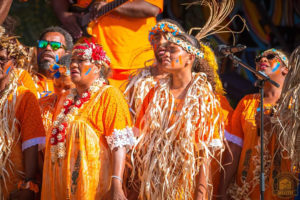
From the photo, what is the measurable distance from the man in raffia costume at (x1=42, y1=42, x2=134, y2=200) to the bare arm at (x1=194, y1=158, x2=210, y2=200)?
1.92 feet

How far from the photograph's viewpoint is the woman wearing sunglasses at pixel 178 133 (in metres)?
4.45

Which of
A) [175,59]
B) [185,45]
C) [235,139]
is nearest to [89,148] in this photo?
[175,59]

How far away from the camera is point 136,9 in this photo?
6605 millimetres

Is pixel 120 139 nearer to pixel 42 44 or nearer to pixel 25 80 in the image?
pixel 25 80

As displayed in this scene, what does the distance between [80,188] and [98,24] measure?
9.36 feet

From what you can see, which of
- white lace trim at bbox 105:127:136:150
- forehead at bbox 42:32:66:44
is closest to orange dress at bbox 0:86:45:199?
white lace trim at bbox 105:127:136:150

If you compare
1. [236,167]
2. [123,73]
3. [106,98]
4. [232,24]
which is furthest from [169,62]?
[232,24]

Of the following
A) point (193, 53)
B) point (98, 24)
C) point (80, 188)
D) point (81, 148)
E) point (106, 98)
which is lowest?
point (80, 188)

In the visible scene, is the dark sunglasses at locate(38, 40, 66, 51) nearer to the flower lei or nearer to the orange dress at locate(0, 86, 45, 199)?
the orange dress at locate(0, 86, 45, 199)

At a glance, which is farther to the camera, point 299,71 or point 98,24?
point 98,24

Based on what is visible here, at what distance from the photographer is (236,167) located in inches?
211

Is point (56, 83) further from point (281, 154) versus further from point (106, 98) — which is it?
point (281, 154)

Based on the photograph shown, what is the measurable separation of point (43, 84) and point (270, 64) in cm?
234

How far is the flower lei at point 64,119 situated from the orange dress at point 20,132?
312mm
